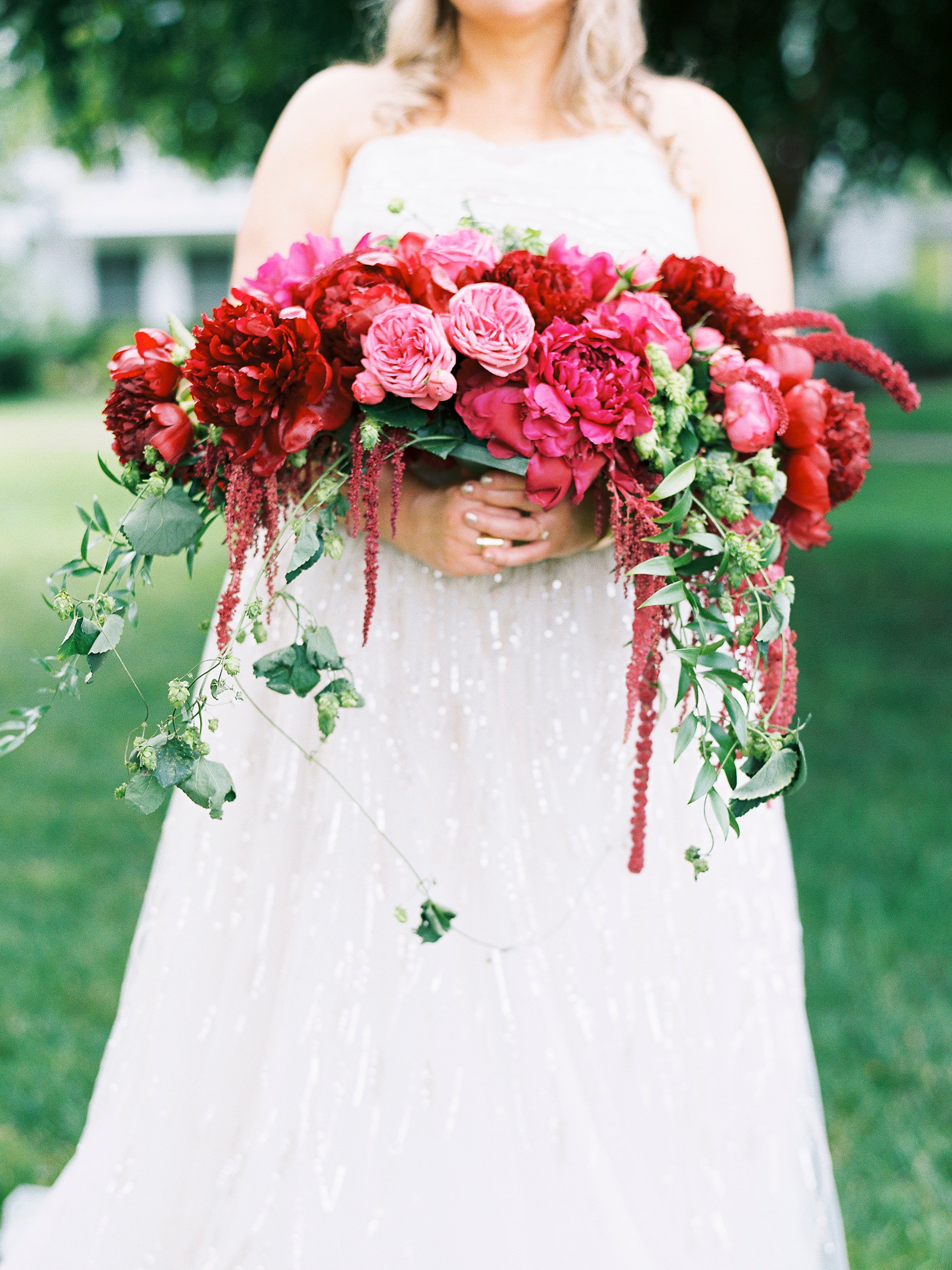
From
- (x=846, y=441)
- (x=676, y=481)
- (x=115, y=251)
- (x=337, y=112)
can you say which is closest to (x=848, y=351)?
(x=846, y=441)

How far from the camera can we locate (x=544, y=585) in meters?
1.97

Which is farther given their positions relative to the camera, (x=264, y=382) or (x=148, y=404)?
(x=148, y=404)

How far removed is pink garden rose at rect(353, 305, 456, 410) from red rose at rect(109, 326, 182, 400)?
307mm

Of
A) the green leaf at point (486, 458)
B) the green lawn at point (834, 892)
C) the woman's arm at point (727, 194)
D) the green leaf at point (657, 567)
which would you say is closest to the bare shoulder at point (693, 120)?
the woman's arm at point (727, 194)

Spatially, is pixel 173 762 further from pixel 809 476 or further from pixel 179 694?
pixel 809 476

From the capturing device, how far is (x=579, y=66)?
210 cm

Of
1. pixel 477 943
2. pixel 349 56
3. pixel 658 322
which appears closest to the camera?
pixel 658 322

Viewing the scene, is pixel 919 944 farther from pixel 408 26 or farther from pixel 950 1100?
pixel 408 26

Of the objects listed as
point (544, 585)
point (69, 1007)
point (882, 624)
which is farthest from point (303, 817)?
point (882, 624)

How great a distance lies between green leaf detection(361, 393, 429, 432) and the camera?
1.52 meters

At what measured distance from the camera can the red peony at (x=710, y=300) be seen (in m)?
1.63

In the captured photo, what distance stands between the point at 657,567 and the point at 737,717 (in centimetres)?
21

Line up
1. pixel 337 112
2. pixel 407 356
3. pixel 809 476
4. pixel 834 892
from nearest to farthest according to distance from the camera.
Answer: pixel 407 356, pixel 809 476, pixel 337 112, pixel 834 892

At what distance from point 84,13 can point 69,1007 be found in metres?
4.09
